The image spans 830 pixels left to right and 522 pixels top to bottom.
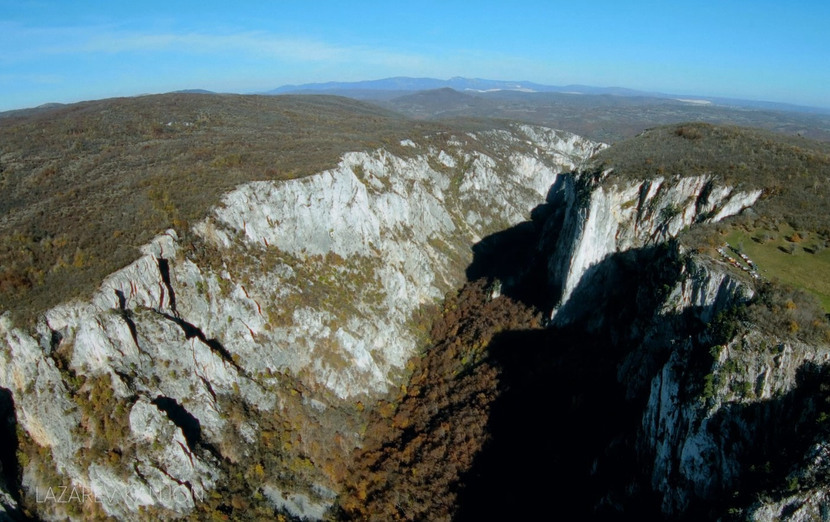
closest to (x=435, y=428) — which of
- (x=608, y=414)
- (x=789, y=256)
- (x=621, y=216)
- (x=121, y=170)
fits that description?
(x=608, y=414)

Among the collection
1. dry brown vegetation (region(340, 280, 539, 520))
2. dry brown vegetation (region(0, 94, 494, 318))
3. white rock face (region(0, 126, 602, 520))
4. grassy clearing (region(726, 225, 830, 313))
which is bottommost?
dry brown vegetation (region(340, 280, 539, 520))

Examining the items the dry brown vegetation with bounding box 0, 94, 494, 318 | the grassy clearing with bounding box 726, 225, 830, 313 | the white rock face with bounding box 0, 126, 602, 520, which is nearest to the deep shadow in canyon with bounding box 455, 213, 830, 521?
the grassy clearing with bounding box 726, 225, 830, 313

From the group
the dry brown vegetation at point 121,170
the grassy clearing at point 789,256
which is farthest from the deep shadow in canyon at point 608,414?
the dry brown vegetation at point 121,170

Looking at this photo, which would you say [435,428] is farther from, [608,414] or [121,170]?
[121,170]

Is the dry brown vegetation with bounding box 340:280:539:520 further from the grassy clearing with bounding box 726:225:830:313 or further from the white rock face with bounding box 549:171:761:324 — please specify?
the grassy clearing with bounding box 726:225:830:313

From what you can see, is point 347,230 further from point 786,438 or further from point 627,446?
point 786,438

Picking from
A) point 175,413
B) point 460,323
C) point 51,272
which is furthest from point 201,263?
point 460,323

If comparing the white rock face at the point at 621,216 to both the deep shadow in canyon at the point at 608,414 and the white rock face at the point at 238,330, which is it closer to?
the deep shadow in canyon at the point at 608,414
